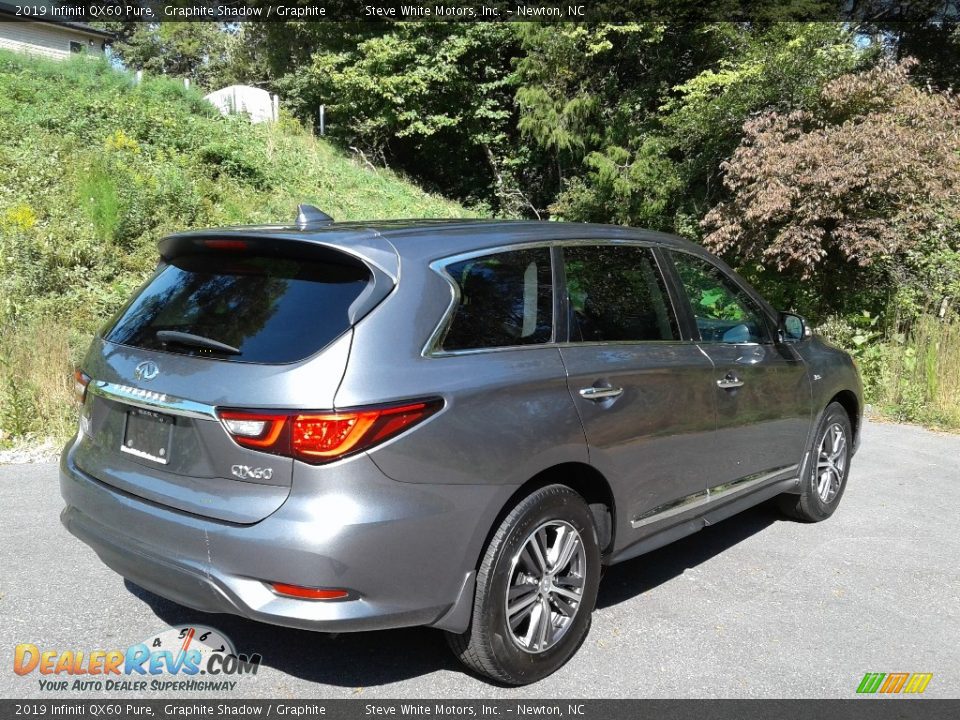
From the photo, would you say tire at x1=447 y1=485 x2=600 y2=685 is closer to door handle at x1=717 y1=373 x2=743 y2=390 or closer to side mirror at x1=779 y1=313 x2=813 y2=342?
door handle at x1=717 y1=373 x2=743 y2=390

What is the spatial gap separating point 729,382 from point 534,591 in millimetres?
1723

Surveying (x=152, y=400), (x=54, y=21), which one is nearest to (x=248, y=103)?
(x=54, y=21)

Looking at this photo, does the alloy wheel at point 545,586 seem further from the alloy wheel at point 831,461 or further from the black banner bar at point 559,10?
the black banner bar at point 559,10

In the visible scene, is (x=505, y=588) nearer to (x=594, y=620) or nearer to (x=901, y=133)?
(x=594, y=620)

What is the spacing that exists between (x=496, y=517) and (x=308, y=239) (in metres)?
1.28

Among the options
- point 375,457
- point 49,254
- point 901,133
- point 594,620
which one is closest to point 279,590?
point 375,457

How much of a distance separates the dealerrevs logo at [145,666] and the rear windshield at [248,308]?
133 cm

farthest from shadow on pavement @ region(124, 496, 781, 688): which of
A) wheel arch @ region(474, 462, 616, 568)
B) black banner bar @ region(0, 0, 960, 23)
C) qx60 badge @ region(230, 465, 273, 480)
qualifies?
black banner bar @ region(0, 0, 960, 23)

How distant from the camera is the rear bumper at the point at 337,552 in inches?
111

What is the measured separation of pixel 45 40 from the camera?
3328cm

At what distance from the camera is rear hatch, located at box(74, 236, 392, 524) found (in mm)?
2908

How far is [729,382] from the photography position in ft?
14.7

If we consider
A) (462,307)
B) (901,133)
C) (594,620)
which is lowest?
(594,620)

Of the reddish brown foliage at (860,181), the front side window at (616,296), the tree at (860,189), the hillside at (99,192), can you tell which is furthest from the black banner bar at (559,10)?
the front side window at (616,296)
